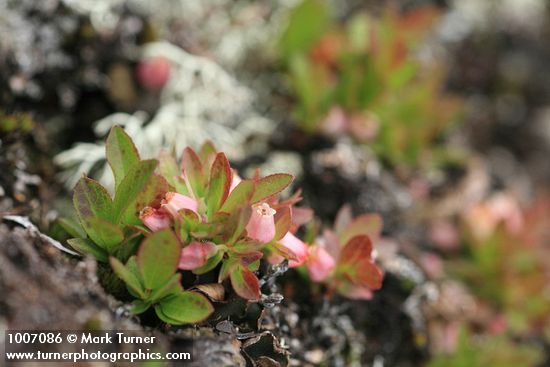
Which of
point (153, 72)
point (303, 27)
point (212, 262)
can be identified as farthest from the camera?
point (303, 27)

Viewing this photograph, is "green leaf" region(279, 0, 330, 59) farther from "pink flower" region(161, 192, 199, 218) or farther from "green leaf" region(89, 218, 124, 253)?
"green leaf" region(89, 218, 124, 253)

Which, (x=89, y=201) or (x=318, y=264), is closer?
(x=89, y=201)

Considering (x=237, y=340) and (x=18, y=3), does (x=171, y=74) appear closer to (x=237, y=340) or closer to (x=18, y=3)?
(x=18, y=3)

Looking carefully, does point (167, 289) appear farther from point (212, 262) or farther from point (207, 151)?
point (207, 151)

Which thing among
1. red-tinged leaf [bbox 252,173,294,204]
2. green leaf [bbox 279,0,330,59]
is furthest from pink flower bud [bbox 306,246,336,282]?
green leaf [bbox 279,0,330,59]

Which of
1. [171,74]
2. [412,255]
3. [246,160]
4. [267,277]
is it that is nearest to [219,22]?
[171,74]

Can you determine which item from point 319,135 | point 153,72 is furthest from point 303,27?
point 153,72

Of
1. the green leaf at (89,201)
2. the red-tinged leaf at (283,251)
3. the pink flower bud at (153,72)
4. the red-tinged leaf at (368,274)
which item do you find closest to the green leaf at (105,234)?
the green leaf at (89,201)

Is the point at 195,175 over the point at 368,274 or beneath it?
over
